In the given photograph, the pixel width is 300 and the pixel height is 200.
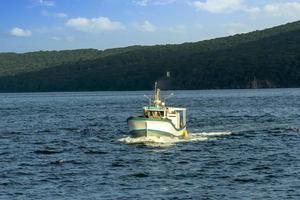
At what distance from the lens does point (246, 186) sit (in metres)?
35.0

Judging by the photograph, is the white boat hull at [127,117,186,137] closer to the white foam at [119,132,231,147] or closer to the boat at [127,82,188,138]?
the boat at [127,82,188,138]

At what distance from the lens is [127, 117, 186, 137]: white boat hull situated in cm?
5609

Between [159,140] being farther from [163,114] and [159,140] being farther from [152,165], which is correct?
[152,165]

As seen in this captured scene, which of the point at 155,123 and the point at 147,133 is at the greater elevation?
the point at 155,123

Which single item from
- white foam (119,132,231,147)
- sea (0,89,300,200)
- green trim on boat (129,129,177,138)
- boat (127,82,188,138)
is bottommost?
sea (0,89,300,200)

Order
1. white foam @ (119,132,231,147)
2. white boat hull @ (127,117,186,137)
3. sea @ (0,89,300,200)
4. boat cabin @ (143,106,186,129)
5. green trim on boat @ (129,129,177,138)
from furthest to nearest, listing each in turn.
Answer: boat cabin @ (143,106,186,129)
green trim on boat @ (129,129,177,138)
white boat hull @ (127,117,186,137)
white foam @ (119,132,231,147)
sea @ (0,89,300,200)

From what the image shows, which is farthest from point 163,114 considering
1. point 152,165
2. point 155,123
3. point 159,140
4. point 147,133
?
point 152,165

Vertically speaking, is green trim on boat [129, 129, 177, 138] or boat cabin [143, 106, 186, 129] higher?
boat cabin [143, 106, 186, 129]

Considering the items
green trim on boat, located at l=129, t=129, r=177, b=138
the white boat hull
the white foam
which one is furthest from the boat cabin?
the white foam

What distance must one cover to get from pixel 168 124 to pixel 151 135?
70.6 inches

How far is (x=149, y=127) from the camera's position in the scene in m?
56.1

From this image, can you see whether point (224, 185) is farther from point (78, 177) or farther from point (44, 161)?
point (44, 161)

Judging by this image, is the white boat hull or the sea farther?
the white boat hull

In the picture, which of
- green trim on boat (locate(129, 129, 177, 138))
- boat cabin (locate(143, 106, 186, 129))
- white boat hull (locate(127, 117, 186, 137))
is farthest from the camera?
boat cabin (locate(143, 106, 186, 129))
